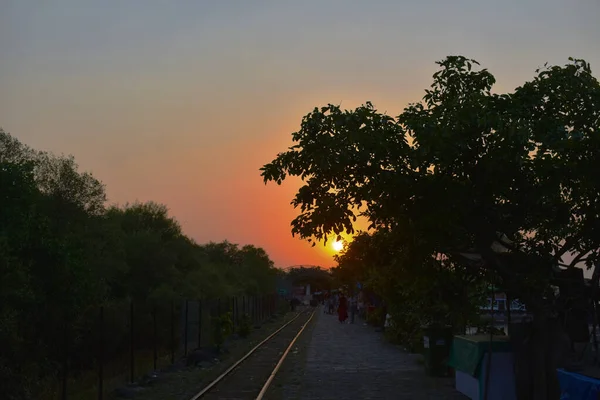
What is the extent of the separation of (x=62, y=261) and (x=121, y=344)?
1537cm

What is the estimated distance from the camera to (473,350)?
14.0 metres

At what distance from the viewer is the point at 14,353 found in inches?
693

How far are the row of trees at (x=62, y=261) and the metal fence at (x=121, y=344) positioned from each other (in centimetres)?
89

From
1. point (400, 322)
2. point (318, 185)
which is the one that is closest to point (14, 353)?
point (318, 185)

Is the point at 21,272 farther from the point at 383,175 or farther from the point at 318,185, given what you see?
the point at 383,175

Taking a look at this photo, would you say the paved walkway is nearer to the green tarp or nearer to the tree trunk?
the green tarp

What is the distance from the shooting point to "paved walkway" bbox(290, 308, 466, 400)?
1617cm

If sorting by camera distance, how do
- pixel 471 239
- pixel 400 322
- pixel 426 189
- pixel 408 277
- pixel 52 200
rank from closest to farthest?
pixel 426 189 → pixel 471 239 → pixel 408 277 → pixel 400 322 → pixel 52 200

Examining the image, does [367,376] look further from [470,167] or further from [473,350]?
[470,167]

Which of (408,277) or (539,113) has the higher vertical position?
(539,113)

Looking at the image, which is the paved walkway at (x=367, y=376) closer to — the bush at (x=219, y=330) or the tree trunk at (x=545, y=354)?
the tree trunk at (x=545, y=354)

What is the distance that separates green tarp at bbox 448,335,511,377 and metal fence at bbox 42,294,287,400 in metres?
7.71

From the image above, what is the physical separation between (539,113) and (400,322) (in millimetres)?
15808

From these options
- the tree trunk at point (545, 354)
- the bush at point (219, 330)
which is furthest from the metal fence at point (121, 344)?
the tree trunk at point (545, 354)
